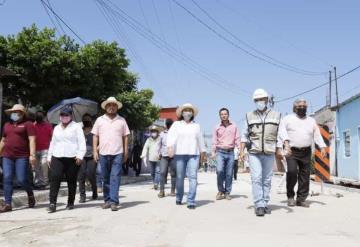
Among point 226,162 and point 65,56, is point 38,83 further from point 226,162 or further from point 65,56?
point 226,162

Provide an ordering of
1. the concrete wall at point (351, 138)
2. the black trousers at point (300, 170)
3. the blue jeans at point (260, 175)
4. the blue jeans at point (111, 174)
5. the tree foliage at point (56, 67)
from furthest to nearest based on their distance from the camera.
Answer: the concrete wall at point (351, 138), the tree foliage at point (56, 67), the black trousers at point (300, 170), the blue jeans at point (111, 174), the blue jeans at point (260, 175)

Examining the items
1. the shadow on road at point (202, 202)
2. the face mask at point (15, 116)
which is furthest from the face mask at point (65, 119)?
the shadow on road at point (202, 202)

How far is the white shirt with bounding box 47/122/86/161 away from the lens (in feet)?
27.3

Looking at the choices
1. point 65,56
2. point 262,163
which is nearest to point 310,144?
point 262,163

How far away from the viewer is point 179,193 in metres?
8.86

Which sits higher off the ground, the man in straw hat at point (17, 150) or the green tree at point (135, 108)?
the green tree at point (135, 108)

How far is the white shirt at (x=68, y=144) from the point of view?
8312 millimetres

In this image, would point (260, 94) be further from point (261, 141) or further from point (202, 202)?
point (202, 202)

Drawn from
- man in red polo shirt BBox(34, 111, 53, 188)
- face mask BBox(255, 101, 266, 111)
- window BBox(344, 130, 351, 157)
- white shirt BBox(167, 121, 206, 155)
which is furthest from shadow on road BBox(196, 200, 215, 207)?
window BBox(344, 130, 351, 157)

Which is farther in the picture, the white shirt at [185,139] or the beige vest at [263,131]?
the white shirt at [185,139]

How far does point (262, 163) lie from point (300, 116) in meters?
1.36

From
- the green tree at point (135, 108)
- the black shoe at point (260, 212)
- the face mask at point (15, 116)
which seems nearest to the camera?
the black shoe at point (260, 212)

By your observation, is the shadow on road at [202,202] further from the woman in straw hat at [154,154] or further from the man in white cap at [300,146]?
the woman in straw hat at [154,154]

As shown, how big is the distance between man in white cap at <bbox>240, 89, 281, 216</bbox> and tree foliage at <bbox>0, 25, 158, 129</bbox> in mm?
8602
